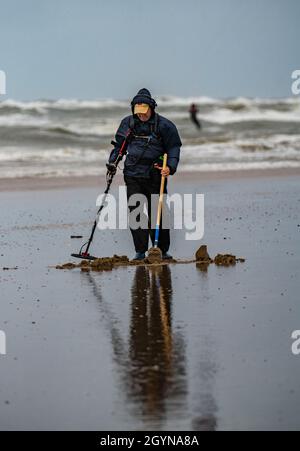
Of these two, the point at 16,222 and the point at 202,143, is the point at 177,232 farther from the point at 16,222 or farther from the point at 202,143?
the point at 202,143

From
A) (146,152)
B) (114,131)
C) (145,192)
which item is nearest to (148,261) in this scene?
(145,192)

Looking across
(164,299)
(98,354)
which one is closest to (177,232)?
(164,299)

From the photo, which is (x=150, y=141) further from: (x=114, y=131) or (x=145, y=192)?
(x=114, y=131)

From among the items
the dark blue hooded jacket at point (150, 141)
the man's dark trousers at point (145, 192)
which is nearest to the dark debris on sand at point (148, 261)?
the man's dark trousers at point (145, 192)

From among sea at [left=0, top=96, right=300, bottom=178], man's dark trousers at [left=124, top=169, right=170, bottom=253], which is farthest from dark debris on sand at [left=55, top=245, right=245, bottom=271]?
sea at [left=0, top=96, right=300, bottom=178]

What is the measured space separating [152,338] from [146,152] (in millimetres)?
4393

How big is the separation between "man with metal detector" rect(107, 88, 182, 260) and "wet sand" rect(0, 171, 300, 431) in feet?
1.69

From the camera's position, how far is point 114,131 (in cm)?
5312

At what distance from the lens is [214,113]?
64.6 meters

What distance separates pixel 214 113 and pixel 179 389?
58289mm

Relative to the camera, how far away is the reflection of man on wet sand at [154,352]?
6688 millimetres

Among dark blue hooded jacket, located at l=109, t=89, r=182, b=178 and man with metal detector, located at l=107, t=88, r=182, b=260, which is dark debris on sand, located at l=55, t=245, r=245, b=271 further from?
dark blue hooded jacket, located at l=109, t=89, r=182, b=178

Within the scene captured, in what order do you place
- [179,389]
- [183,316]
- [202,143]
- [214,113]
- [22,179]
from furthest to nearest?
[214,113] → [202,143] → [22,179] → [183,316] → [179,389]

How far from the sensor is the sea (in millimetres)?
31266
